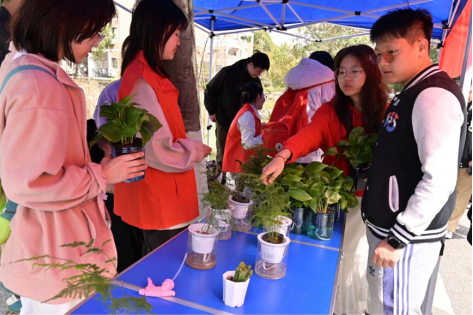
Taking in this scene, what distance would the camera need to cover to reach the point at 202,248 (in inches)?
51.8

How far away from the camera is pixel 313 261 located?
4.83 feet

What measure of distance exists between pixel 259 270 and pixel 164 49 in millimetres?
1153

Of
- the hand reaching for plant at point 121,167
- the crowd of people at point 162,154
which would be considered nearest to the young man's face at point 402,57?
the crowd of people at point 162,154

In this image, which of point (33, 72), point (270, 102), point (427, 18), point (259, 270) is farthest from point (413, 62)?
point (270, 102)

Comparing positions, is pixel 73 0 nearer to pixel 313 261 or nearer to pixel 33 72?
pixel 33 72

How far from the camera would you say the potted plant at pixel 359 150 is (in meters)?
1.81

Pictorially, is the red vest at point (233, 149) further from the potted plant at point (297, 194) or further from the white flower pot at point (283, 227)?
the white flower pot at point (283, 227)

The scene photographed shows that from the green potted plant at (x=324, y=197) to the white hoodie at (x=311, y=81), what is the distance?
136cm

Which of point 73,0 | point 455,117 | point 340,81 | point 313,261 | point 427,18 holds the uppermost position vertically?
point 427,18

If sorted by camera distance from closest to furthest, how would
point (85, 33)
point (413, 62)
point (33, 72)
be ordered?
point (33, 72) → point (85, 33) → point (413, 62)

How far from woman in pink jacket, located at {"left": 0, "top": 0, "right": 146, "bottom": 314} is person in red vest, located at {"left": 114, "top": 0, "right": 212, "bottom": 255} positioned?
18.6 inches

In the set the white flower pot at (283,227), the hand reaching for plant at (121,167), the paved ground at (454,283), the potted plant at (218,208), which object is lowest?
the paved ground at (454,283)

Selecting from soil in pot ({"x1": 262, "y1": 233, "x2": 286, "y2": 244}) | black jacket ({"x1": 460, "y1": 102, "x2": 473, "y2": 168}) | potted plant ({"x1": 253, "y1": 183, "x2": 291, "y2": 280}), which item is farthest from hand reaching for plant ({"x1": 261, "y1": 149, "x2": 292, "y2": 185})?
black jacket ({"x1": 460, "y1": 102, "x2": 473, "y2": 168})

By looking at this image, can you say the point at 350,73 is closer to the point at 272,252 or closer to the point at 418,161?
the point at 418,161
